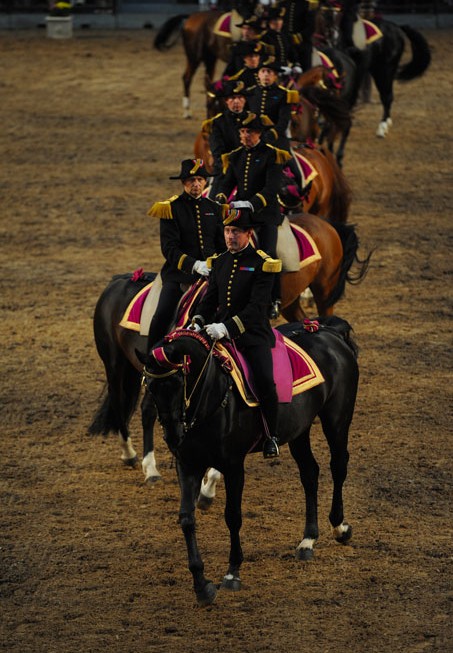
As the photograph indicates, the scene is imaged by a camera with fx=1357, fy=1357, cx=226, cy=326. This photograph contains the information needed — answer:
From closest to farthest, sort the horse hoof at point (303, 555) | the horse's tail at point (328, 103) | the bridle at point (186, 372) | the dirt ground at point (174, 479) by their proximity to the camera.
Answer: the bridle at point (186, 372) → the dirt ground at point (174, 479) → the horse hoof at point (303, 555) → the horse's tail at point (328, 103)

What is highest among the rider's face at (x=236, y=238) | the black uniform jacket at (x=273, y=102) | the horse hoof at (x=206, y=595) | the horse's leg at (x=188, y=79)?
the rider's face at (x=236, y=238)

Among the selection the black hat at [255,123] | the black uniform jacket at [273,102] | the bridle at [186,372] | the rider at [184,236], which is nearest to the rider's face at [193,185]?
the rider at [184,236]

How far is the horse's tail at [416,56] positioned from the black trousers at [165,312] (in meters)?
19.7

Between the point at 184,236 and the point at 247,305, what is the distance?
218cm

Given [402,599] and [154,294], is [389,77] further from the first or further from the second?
[402,599]

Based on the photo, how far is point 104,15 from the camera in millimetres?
42375

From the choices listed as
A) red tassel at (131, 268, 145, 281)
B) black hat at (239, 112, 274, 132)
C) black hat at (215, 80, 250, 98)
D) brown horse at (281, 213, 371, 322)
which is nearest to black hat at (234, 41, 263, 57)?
black hat at (215, 80, 250, 98)

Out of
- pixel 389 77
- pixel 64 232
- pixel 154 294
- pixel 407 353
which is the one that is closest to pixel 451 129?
pixel 389 77

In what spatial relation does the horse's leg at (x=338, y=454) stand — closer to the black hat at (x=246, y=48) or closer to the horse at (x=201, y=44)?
the black hat at (x=246, y=48)

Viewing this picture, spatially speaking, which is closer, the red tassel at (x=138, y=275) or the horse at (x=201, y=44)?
the red tassel at (x=138, y=275)

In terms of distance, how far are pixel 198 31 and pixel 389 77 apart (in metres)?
4.51

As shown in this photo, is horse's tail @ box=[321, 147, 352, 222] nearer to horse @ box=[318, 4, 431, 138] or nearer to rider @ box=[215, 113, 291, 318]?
rider @ box=[215, 113, 291, 318]

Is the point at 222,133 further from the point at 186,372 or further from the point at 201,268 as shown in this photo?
the point at 186,372

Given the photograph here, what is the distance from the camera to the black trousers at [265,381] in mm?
10641
